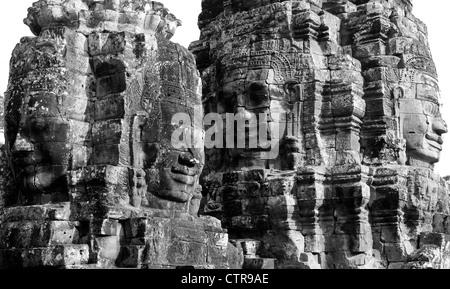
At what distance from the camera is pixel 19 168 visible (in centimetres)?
1349

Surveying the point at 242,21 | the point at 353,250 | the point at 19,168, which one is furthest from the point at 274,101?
the point at 19,168

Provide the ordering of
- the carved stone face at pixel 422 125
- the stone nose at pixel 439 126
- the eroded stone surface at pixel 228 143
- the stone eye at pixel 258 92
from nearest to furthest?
the eroded stone surface at pixel 228 143, the stone eye at pixel 258 92, the carved stone face at pixel 422 125, the stone nose at pixel 439 126

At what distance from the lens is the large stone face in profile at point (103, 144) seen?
1295 centimetres

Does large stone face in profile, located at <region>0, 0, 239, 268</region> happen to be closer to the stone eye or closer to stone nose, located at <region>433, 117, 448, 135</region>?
the stone eye

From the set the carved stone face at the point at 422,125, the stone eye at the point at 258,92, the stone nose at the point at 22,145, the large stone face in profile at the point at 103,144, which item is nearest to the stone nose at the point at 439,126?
the carved stone face at the point at 422,125

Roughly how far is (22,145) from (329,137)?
24.9ft

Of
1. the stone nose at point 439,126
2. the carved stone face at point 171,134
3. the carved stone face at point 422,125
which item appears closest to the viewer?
the carved stone face at point 171,134

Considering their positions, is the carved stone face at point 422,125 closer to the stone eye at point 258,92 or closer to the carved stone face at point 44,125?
the stone eye at point 258,92

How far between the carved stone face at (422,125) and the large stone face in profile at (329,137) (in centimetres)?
3

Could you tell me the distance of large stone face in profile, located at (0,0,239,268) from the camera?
1295 cm

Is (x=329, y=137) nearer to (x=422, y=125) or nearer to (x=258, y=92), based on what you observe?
(x=258, y=92)

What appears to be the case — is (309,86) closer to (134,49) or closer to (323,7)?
(323,7)

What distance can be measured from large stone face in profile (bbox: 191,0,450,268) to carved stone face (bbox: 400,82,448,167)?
Result: 3 cm

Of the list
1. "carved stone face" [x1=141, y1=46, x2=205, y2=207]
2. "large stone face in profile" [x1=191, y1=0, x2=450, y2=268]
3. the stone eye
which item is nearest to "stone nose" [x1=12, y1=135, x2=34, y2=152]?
"carved stone face" [x1=141, y1=46, x2=205, y2=207]
